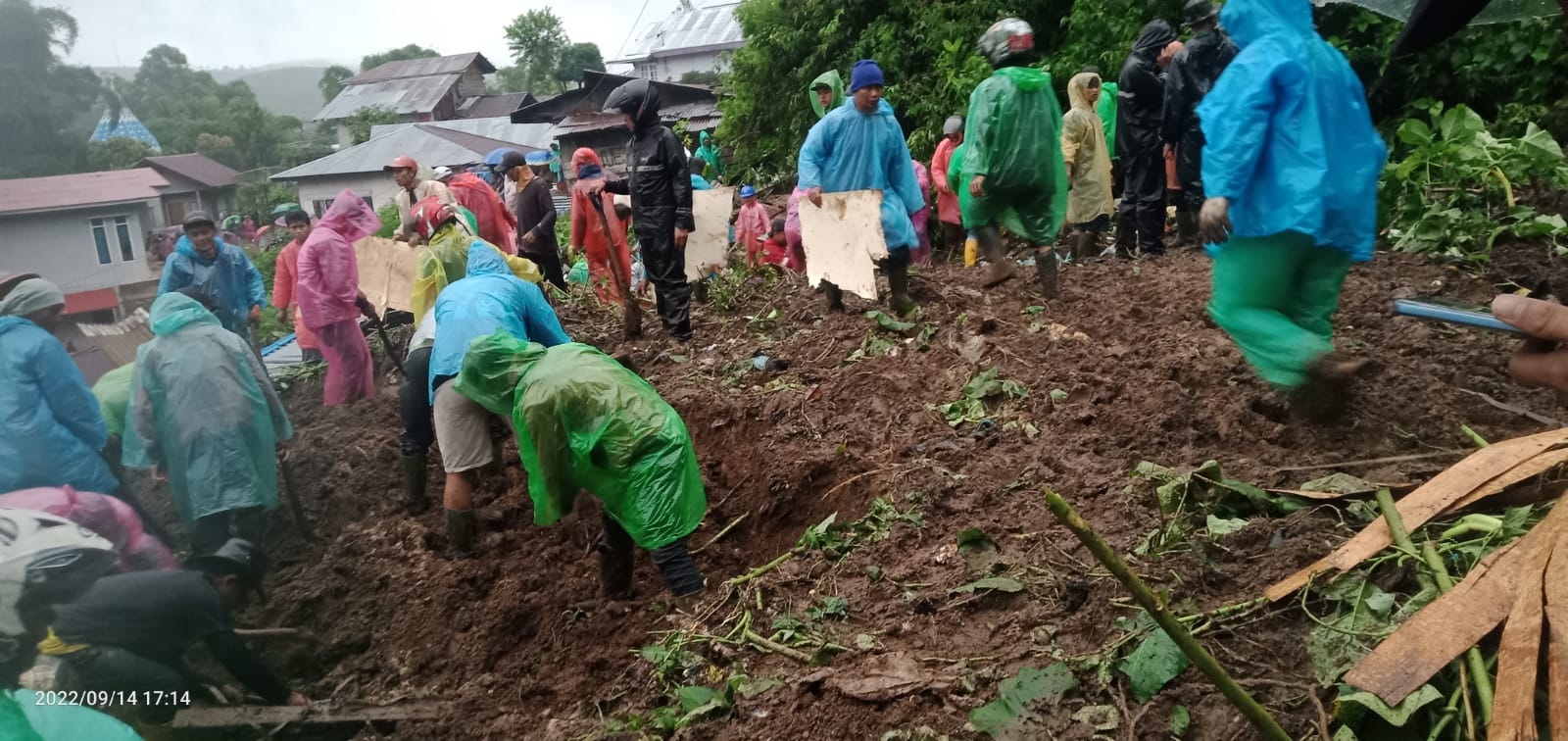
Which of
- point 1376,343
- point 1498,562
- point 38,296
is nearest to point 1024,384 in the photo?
point 1376,343

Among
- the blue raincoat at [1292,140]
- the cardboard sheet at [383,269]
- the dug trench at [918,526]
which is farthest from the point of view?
the cardboard sheet at [383,269]

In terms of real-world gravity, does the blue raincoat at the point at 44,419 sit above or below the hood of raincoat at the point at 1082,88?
below

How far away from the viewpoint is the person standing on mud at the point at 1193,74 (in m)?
6.12

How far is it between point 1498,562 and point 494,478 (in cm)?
500

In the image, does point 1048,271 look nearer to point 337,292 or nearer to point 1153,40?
point 1153,40

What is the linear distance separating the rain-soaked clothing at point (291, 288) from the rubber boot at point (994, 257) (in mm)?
4554

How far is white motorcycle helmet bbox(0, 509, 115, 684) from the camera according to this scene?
1.91 metres

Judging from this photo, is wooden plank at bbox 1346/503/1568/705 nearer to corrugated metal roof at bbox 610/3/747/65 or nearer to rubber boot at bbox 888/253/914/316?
rubber boot at bbox 888/253/914/316

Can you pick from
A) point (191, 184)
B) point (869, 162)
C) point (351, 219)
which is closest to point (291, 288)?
point (351, 219)

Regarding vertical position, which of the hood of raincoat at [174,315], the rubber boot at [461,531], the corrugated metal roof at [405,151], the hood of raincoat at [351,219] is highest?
the corrugated metal roof at [405,151]

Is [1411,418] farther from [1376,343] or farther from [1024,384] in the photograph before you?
[1024,384]

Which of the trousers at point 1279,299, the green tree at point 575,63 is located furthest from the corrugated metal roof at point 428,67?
the green tree at point 575,63

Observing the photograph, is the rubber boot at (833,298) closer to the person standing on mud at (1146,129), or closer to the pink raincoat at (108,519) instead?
the person standing on mud at (1146,129)

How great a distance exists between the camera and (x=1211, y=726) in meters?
2.18
